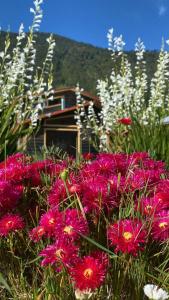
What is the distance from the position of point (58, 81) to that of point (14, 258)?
105 metres

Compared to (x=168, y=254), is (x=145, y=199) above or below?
above

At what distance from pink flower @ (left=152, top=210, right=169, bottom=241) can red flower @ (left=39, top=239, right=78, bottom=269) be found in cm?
29

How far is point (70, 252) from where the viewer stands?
5.08ft

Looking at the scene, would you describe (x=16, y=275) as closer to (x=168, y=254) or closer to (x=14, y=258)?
(x=14, y=258)

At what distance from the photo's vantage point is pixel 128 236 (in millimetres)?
1592

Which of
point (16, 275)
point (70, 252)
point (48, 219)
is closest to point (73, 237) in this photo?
point (70, 252)

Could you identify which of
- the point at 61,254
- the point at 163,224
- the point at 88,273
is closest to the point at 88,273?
the point at 88,273

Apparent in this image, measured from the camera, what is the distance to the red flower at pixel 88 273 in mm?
1398

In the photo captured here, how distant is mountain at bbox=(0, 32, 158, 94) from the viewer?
97562mm

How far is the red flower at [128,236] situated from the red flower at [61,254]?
A: 0.13 m

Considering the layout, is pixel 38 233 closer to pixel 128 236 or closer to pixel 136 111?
pixel 128 236

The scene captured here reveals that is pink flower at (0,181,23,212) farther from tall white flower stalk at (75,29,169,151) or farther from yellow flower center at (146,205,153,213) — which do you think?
tall white flower stalk at (75,29,169,151)

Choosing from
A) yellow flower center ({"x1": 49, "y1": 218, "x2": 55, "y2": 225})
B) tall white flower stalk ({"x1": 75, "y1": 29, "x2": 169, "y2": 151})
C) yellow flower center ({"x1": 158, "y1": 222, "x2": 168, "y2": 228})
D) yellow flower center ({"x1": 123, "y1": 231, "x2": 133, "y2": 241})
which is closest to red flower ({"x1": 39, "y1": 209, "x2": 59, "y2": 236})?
yellow flower center ({"x1": 49, "y1": 218, "x2": 55, "y2": 225})

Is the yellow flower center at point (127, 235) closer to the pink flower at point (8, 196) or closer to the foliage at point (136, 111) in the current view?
the pink flower at point (8, 196)
